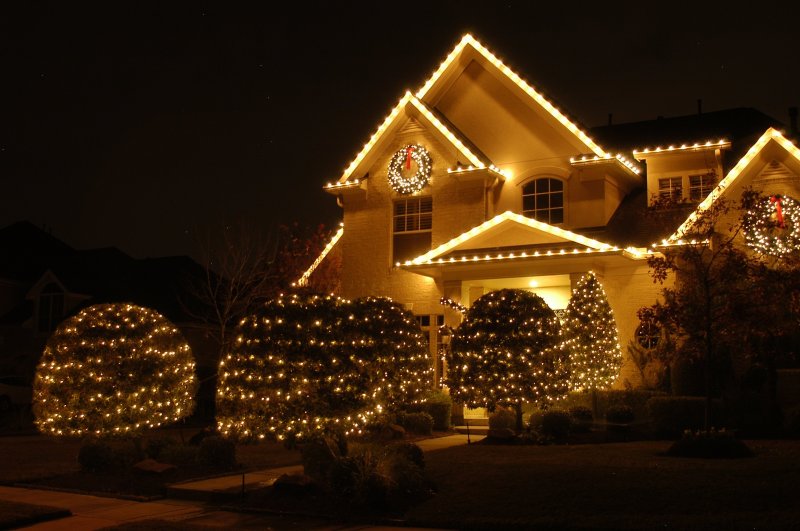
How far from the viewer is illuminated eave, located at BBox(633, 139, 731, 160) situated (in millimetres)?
21984

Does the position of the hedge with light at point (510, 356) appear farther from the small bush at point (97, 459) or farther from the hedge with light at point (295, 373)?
the small bush at point (97, 459)

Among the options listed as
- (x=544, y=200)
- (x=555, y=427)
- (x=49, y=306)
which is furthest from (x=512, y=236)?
(x=49, y=306)

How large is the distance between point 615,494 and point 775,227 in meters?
7.82

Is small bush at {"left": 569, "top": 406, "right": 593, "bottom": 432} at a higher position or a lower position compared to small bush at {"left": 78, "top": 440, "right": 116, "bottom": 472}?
higher

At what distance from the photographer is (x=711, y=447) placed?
13.2 meters

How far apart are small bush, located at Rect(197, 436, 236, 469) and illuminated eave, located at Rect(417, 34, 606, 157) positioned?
1342 cm

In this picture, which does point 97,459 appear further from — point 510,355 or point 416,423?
point 510,355

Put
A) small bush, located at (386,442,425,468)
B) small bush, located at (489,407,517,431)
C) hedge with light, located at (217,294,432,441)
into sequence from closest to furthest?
hedge with light, located at (217,294,432,441)
small bush, located at (386,442,425,468)
small bush, located at (489,407,517,431)

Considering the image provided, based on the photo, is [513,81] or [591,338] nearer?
[591,338]

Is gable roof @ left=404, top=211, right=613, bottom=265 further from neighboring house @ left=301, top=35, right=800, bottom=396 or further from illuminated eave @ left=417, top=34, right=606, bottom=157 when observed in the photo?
illuminated eave @ left=417, top=34, right=606, bottom=157

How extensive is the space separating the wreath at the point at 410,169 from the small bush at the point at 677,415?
1037 centimetres

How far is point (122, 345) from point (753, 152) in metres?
15.0

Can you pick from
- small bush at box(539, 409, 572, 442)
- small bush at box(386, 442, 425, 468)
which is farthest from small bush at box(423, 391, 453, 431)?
small bush at box(386, 442, 425, 468)

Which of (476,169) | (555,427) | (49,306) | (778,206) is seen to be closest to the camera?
(555,427)
